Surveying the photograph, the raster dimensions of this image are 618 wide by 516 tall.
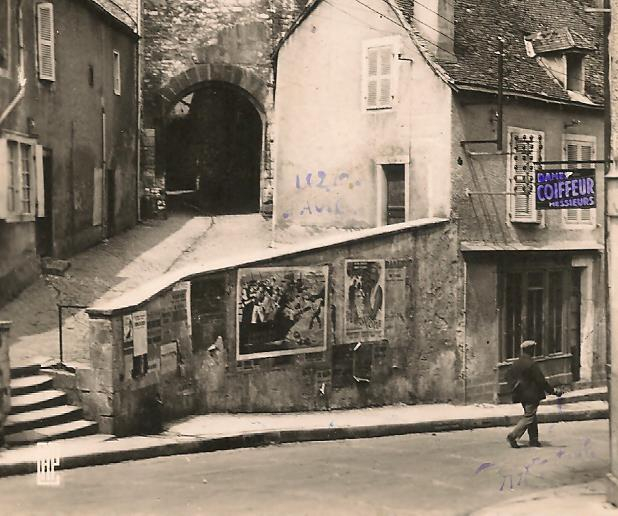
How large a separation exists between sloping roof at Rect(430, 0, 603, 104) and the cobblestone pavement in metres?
6.99

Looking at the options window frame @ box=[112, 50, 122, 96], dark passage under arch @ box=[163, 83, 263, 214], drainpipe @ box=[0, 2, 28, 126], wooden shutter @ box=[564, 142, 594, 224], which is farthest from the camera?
dark passage under arch @ box=[163, 83, 263, 214]

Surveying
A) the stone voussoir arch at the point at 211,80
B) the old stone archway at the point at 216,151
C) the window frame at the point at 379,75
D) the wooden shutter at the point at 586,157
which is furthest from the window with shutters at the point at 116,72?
the wooden shutter at the point at 586,157

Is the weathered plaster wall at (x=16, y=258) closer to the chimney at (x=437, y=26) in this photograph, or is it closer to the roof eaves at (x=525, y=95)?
the chimney at (x=437, y=26)

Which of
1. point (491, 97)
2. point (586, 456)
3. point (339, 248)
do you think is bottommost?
point (586, 456)

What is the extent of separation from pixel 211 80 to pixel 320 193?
801cm

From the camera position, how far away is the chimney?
1791cm

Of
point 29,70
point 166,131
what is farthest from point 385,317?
point 166,131

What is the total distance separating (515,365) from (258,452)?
137 inches

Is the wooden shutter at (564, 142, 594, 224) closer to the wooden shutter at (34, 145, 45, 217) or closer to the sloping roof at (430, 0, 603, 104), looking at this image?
the sloping roof at (430, 0, 603, 104)

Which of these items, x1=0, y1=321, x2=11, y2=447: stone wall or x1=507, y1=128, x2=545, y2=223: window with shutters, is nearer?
x1=0, y1=321, x2=11, y2=447: stone wall

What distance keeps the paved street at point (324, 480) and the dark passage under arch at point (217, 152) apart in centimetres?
1639

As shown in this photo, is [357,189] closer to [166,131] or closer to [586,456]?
[586,456]

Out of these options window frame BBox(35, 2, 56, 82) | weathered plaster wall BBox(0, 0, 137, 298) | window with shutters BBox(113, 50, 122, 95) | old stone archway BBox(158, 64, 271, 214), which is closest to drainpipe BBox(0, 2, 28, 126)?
weathered plaster wall BBox(0, 0, 137, 298)

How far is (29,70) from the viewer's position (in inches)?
686
